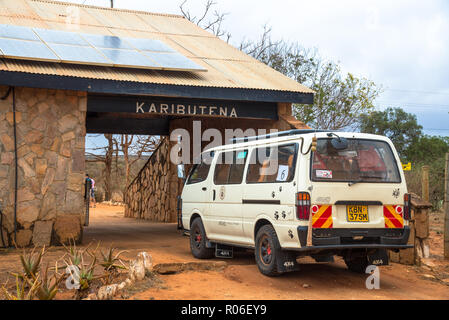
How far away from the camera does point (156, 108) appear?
13539 millimetres

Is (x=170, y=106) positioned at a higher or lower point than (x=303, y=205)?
higher

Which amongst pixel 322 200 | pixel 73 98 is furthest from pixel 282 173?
pixel 73 98

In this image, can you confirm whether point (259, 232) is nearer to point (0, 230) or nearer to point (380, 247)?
point (380, 247)

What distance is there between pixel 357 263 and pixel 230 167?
8.76 ft

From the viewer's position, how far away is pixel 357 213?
8.16 m

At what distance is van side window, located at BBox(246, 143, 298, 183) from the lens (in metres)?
8.34

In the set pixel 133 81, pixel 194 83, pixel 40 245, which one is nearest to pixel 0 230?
pixel 40 245

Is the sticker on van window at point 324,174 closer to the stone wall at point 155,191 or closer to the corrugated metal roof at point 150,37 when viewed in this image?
the corrugated metal roof at point 150,37

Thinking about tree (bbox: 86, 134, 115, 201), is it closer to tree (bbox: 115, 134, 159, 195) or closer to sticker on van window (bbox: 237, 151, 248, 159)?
tree (bbox: 115, 134, 159, 195)

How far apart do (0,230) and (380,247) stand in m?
7.76

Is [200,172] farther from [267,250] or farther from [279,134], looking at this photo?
[267,250]

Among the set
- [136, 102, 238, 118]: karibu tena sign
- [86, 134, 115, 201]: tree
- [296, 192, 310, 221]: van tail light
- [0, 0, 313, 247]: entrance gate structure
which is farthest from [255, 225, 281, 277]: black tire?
[86, 134, 115, 201]: tree

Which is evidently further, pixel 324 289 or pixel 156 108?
pixel 156 108

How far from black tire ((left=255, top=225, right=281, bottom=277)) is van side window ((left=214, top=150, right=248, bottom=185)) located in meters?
1.21
